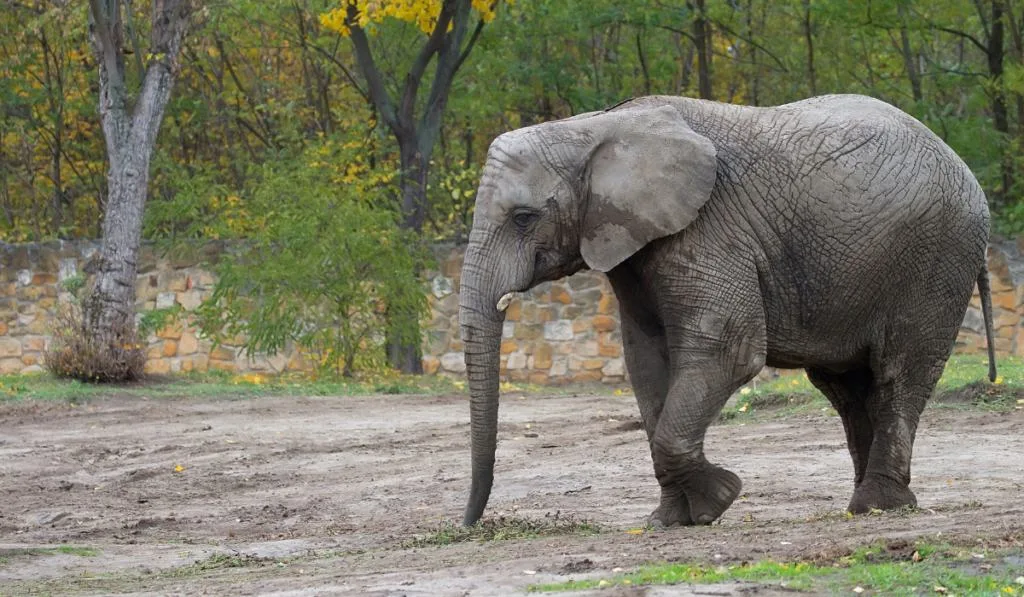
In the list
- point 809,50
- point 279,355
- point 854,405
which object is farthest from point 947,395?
point 809,50

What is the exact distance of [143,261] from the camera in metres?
23.0

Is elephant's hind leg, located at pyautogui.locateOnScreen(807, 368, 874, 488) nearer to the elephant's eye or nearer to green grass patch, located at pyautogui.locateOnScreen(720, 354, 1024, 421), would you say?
the elephant's eye

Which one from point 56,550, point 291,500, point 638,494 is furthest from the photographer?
point 291,500

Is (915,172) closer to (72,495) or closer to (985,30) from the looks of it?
(72,495)

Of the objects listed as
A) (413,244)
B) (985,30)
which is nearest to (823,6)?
(985,30)

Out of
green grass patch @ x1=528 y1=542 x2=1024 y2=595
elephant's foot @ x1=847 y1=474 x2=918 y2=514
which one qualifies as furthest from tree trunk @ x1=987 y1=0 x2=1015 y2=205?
green grass patch @ x1=528 y1=542 x2=1024 y2=595

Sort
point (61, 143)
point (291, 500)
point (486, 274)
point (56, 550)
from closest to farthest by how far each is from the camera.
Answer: point (486, 274) < point (56, 550) < point (291, 500) < point (61, 143)

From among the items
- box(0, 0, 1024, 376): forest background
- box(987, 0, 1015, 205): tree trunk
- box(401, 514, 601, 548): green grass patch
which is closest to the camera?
box(401, 514, 601, 548): green grass patch

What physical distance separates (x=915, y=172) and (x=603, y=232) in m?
1.68

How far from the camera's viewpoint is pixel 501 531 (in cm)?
855

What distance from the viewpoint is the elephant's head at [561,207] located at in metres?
8.09

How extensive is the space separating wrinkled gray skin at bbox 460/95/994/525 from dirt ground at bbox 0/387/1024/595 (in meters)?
0.61

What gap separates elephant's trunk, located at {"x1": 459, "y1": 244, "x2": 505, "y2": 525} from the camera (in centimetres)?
809

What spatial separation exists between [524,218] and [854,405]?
7.87 ft
